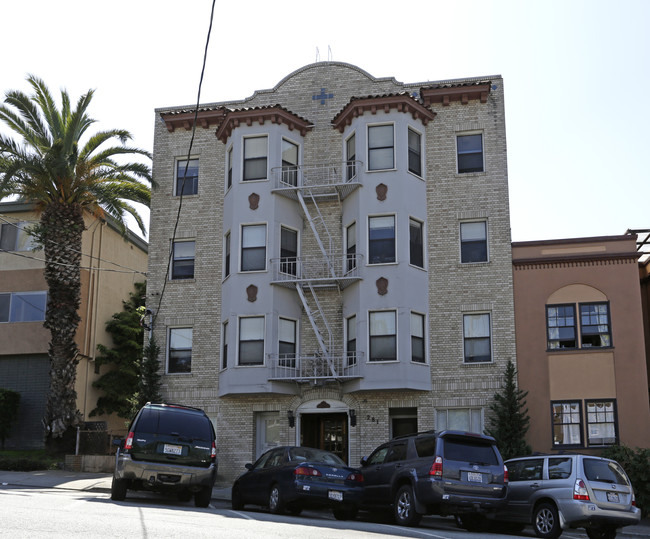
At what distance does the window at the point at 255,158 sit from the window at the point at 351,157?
270 centimetres

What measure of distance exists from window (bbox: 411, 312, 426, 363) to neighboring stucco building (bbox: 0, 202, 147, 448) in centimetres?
1104

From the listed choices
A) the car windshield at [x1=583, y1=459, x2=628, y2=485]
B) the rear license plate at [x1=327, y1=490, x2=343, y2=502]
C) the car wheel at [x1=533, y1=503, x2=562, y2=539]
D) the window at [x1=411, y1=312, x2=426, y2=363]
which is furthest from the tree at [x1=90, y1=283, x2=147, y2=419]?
the car windshield at [x1=583, y1=459, x2=628, y2=485]

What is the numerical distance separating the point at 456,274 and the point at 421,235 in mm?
1655

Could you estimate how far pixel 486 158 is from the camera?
2791 cm

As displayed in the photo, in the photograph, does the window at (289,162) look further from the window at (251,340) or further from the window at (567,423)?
the window at (567,423)

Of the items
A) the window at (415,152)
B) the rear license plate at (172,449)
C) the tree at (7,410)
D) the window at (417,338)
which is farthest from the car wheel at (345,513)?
the tree at (7,410)

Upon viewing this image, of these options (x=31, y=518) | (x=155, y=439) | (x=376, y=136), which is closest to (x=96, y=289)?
(x=376, y=136)

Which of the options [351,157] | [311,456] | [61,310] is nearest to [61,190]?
[61,310]

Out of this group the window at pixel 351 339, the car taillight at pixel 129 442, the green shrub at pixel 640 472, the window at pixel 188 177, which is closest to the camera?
the car taillight at pixel 129 442

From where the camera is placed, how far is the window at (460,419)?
2592cm

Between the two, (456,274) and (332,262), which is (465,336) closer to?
(456,274)

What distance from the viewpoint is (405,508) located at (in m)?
16.3

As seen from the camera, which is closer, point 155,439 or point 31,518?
point 31,518

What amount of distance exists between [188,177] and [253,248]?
4.26 metres
